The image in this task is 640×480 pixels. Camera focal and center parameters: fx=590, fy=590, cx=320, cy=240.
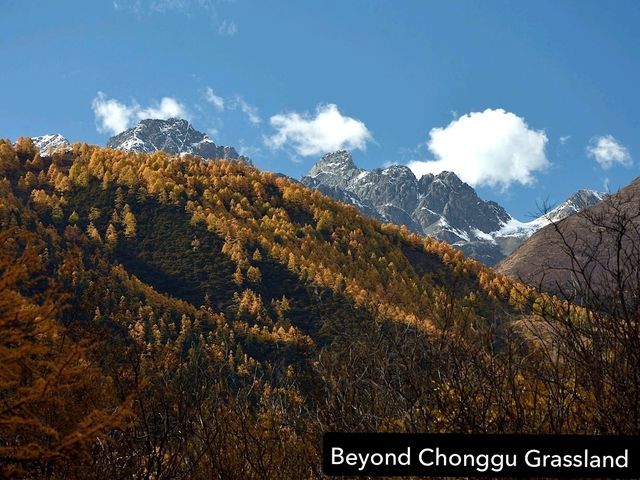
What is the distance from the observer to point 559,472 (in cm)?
503

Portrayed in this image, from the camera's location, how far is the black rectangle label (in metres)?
4.99

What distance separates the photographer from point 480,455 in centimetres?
528

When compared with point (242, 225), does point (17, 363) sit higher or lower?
lower

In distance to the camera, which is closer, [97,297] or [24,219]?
[97,297]

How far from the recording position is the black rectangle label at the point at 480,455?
4988 millimetres


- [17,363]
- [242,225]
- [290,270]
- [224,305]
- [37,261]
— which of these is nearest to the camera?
[17,363]

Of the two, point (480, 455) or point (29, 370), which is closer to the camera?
point (480, 455)

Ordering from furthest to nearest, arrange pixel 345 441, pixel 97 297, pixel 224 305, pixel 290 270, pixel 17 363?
Answer: pixel 290 270 < pixel 224 305 < pixel 97 297 < pixel 17 363 < pixel 345 441

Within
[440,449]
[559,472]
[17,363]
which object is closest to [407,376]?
[440,449]

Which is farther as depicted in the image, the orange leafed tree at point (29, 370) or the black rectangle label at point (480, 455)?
the orange leafed tree at point (29, 370)

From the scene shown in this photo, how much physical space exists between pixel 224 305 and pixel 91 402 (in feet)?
482

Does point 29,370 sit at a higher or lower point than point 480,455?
higher

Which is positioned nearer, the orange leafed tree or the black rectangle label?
the black rectangle label

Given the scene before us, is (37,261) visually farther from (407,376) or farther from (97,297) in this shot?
(97,297)
